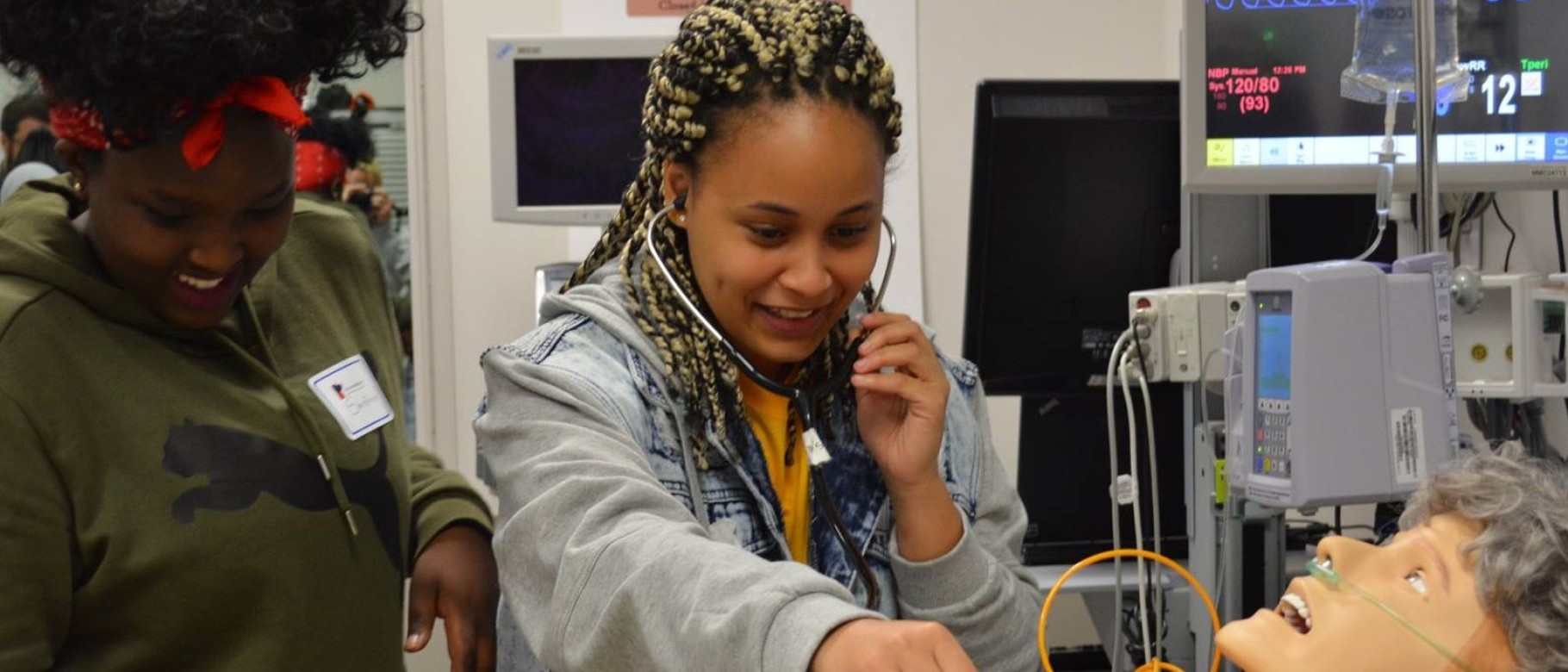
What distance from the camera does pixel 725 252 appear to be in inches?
45.8

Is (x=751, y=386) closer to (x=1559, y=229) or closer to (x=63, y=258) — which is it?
(x=63, y=258)

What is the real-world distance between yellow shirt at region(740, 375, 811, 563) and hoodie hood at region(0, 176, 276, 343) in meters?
0.49

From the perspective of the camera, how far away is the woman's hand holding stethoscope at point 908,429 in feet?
4.04

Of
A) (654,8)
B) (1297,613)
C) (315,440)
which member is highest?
(654,8)

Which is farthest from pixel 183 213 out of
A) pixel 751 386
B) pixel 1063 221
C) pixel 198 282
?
pixel 1063 221

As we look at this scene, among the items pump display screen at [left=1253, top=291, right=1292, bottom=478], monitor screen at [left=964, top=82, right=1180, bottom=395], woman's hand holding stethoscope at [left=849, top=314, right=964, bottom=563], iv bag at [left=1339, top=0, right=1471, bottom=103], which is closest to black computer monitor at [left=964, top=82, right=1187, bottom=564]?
monitor screen at [left=964, top=82, right=1180, bottom=395]

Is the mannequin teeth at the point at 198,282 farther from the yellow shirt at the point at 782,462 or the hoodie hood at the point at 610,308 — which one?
the yellow shirt at the point at 782,462

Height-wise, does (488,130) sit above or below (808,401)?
above

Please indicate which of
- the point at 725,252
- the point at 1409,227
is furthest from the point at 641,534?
the point at 1409,227

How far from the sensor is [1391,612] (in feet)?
3.46

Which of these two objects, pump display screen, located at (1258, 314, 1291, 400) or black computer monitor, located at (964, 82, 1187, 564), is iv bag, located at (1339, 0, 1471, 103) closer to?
black computer monitor, located at (964, 82, 1187, 564)

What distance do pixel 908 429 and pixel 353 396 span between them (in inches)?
22.2

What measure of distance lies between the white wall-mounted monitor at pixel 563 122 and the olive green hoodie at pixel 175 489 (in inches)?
74.0

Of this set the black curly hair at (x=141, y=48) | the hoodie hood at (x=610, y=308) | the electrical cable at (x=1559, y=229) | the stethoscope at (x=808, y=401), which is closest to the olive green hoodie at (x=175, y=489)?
the black curly hair at (x=141, y=48)
